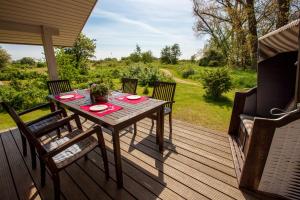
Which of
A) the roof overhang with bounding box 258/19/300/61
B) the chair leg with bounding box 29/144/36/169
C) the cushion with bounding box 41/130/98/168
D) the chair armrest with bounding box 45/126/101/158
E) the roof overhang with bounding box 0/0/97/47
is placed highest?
the roof overhang with bounding box 0/0/97/47

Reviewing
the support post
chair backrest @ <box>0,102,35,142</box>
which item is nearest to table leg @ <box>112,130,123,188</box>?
chair backrest @ <box>0,102,35,142</box>

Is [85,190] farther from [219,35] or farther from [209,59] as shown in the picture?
[209,59]

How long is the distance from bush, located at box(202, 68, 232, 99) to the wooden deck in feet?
8.50

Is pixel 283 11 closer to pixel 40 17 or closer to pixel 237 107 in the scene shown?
pixel 237 107

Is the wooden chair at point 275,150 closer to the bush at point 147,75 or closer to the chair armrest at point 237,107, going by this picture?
the chair armrest at point 237,107

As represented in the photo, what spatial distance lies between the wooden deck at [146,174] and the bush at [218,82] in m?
2.59

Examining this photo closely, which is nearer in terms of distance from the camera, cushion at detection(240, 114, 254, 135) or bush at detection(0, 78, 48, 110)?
cushion at detection(240, 114, 254, 135)

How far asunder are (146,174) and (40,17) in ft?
13.8

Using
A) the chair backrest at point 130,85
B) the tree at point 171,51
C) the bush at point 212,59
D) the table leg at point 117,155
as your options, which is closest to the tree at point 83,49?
the chair backrest at point 130,85

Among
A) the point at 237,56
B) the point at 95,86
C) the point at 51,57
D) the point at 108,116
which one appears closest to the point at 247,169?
the point at 108,116

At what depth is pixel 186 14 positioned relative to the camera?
36.2 ft

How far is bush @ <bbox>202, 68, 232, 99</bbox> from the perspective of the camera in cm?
484

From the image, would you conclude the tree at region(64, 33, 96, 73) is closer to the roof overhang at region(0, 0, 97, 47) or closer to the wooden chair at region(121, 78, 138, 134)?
the roof overhang at region(0, 0, 97, 47)

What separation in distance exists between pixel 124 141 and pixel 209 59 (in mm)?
18300
